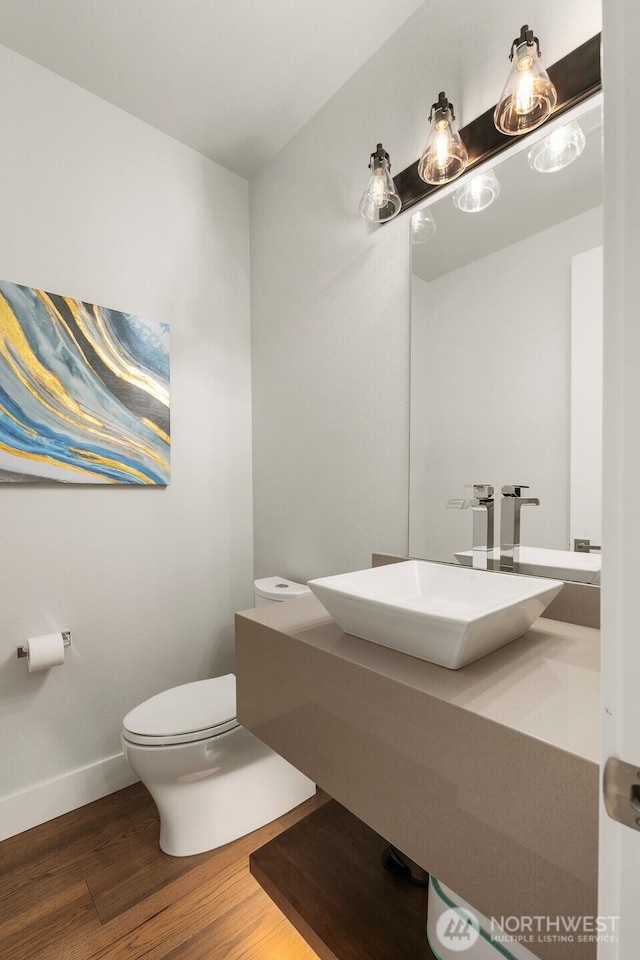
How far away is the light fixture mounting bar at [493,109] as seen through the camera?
108 centimetres

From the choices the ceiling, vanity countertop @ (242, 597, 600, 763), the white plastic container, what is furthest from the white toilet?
the ceiling

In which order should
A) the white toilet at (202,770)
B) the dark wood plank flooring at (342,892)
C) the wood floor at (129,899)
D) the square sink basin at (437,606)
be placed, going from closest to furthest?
the square sink basin at (437,606) → the dark wood plank flooring at (342,892) → the wood floor at (129,899) → the white toilet at (202,770)

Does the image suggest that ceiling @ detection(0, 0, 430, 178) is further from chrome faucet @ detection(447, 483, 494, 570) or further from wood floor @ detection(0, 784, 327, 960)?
wood floor @ detection(0, 784, 327, 960)

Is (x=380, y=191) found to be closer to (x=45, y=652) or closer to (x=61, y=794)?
(x=45, y=652)

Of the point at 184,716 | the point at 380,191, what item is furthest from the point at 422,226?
the point at 184,716

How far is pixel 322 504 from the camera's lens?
1.89m

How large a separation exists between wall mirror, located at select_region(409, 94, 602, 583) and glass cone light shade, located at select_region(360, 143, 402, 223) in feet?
0.38

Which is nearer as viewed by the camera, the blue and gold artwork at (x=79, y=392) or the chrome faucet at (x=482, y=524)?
the chrome faucet at (x=482, y=524)

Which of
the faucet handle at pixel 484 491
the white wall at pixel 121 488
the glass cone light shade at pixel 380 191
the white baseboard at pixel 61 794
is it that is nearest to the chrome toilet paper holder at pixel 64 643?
the white wall at pixel 121 488

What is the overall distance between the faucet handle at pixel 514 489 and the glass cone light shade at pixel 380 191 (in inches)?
38.8

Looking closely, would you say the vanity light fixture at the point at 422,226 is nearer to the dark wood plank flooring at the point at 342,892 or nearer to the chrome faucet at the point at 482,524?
the chrome faucet at the point at 482,524

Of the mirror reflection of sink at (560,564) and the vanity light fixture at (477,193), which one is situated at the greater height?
the vanity light fixture at (477,193)

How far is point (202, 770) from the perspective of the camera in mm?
1448

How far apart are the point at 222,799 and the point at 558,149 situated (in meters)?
2.11
